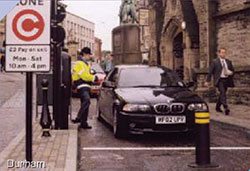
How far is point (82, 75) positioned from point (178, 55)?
1610cm

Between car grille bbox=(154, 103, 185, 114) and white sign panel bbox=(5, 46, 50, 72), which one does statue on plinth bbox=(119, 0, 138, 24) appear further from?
white sign panel bbox=(5, 46, 50, 72)

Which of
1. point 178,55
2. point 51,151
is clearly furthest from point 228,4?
point 51,151

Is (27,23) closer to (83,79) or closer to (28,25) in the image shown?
(28,25)

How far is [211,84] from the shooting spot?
17.0 m

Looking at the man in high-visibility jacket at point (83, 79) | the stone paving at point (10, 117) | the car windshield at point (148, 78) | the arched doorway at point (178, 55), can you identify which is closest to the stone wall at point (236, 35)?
the arched doorway at point (178, 55)

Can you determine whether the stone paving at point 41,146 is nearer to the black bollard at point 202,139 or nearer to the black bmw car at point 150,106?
the black bmw car at point 150,106

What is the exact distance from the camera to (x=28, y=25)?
4.41m

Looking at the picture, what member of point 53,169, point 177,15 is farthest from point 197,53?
point 53,169

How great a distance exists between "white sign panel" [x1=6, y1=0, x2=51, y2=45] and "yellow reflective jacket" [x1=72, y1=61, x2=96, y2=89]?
16.5ft

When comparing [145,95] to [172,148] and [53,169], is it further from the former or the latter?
[53,169]

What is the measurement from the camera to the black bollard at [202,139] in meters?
5.88

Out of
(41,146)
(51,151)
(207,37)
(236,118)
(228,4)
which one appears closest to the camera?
(51,151)

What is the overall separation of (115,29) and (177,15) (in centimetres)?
1125

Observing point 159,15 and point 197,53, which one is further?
point 159,15
